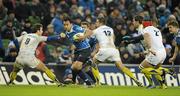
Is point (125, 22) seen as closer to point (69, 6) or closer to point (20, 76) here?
point (69, 6)

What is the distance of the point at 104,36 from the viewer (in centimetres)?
2019

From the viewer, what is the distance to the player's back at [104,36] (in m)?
20.2

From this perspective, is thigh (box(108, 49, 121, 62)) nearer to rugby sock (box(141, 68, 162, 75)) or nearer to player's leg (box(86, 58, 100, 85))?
player's leg (box(86, 58, 100, 85))

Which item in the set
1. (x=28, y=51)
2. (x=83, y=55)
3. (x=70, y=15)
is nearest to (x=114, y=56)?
(x=83, y=55)

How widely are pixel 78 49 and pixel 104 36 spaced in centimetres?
113

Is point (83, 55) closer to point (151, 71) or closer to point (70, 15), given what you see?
→ point (151, 71)

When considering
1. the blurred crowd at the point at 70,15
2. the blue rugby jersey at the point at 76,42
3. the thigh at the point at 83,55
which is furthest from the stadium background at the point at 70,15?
the thigh at the point at 83,55

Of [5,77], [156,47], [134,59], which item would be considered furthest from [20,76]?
[156,47]

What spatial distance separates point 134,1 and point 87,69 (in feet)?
26.4

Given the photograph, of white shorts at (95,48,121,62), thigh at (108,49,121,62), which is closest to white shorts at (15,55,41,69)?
→ white shorts at (95,48,121,62)

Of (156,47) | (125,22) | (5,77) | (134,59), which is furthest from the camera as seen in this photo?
(125,22)

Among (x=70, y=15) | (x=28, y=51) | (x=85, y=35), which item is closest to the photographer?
(x=85, y=35)

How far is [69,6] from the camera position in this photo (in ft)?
86.5

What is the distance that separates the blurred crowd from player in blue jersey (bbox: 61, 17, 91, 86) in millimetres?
3003
